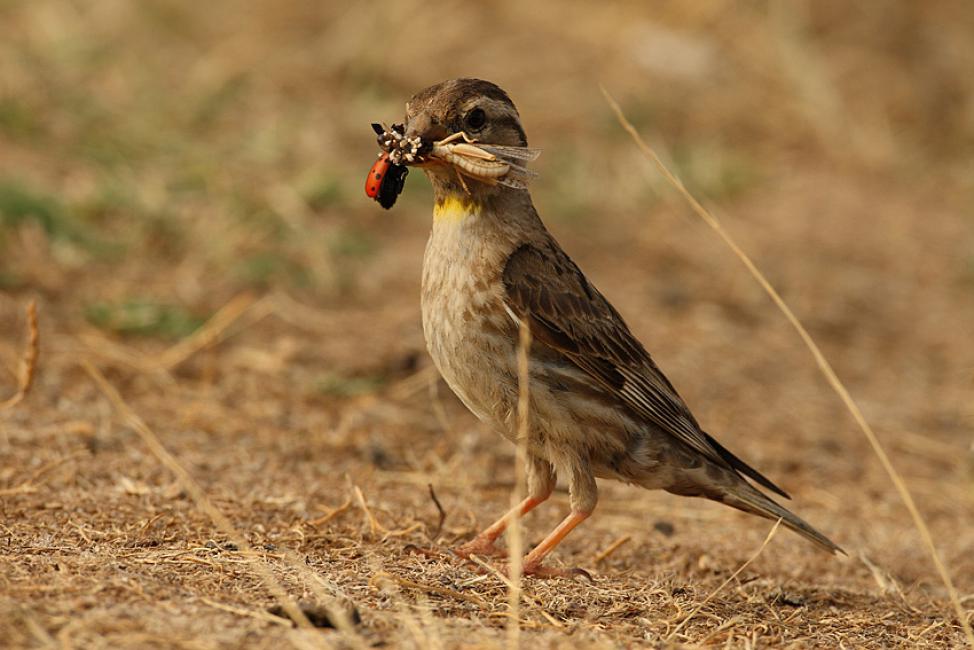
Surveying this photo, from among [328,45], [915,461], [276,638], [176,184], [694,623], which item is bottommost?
[915,461]

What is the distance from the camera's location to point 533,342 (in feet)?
16.5

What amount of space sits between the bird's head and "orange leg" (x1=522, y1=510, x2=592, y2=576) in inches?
50.7

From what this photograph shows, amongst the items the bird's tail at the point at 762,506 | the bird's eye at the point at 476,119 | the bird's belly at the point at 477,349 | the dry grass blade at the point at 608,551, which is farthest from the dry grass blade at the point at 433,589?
the bird's eye at the point at 476,119

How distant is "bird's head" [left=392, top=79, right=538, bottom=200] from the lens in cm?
486

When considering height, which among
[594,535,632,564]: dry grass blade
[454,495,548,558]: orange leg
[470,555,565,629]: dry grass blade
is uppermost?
[470,555,565,629]: dry grass blade

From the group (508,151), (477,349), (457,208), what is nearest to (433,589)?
(477,349)

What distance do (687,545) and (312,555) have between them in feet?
6.36

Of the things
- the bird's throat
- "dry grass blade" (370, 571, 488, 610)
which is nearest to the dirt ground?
"dry grass blade" (370, 571, 488, 610)

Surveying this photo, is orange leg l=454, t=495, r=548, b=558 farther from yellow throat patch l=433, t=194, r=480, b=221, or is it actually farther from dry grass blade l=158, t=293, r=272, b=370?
dry grass blade l=158, t=293, r=272, b=370

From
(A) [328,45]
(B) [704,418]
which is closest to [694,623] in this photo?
(B) [704,418]

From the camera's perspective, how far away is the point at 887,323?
33.4ft

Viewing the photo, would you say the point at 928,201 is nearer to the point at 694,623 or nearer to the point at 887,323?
the point at 887,323

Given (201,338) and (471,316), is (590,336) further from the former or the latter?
(201,338)

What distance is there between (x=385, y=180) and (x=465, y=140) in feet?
1.11
